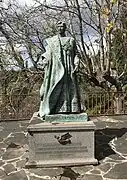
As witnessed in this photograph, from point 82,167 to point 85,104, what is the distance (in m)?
4.92

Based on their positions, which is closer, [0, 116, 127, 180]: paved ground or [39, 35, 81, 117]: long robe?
[0, 116, 127, 180]: paved ground

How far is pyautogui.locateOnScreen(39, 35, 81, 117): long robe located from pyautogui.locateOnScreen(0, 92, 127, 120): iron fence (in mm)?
4259

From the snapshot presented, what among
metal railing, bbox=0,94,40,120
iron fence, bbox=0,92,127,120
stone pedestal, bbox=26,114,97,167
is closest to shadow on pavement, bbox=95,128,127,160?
stone pedestal, bbox=26,114,97,167

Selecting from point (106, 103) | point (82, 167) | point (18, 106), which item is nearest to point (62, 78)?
point (82, 167)

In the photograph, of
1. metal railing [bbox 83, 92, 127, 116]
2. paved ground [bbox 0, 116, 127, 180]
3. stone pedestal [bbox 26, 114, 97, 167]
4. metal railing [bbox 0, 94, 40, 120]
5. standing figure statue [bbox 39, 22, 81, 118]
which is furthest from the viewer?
metal railing [bbox 83, 92, 127, 116]

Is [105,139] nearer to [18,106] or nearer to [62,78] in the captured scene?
[62,78]

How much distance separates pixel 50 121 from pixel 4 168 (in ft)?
3.85

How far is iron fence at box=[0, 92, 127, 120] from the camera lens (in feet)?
32.4

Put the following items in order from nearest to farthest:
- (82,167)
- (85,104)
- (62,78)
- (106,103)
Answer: (82,167), (62,78), (85,104), (106,103)

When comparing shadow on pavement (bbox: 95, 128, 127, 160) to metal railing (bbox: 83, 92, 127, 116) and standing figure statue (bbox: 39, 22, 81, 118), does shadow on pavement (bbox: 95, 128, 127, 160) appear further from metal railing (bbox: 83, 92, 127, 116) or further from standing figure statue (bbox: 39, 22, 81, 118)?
metal railing (bbox: 83, 92, 127, 116)

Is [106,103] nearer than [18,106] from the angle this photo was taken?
No

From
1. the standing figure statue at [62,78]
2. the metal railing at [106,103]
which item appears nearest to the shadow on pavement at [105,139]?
the standing figure statue at [62,78]

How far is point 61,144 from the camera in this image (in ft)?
17.2

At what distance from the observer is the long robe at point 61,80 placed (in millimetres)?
5445
